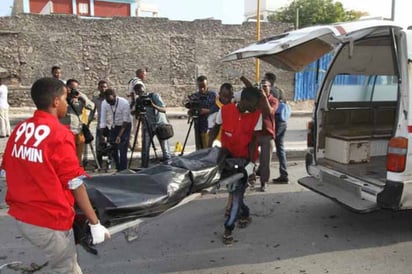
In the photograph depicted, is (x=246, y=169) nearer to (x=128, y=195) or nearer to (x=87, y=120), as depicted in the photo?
(x=128, y=195)

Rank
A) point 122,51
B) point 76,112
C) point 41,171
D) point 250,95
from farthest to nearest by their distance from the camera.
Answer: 1. point 122,51
2. point 76,112
3. point 250,95
4. point 41,171

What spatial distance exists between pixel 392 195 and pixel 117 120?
14.7ft

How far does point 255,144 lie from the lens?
4.26 metres

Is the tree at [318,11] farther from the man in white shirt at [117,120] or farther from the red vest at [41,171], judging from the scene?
the red vest at [41,171]

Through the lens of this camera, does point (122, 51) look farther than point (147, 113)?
Yes

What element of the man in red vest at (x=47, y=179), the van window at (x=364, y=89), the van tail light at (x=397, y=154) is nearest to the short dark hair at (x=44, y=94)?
the man in red vest at (x=47, y=179)

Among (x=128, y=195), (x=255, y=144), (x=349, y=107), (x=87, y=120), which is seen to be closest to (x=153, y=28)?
(x=87, y=120)

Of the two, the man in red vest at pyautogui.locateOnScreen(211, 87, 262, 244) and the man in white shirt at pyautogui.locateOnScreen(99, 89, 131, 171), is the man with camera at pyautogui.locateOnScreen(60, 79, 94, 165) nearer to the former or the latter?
the man in white shirt at pyautogui.locateOnScreen(99, 89, 131, 171)

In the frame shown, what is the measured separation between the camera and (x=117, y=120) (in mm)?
6938

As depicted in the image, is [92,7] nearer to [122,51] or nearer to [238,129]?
[122,51]

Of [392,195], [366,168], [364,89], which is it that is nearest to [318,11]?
[364,89]

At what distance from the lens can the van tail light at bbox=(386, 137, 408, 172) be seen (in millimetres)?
3912

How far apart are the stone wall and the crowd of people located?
1017 cm

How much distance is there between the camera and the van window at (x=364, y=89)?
5.67m
